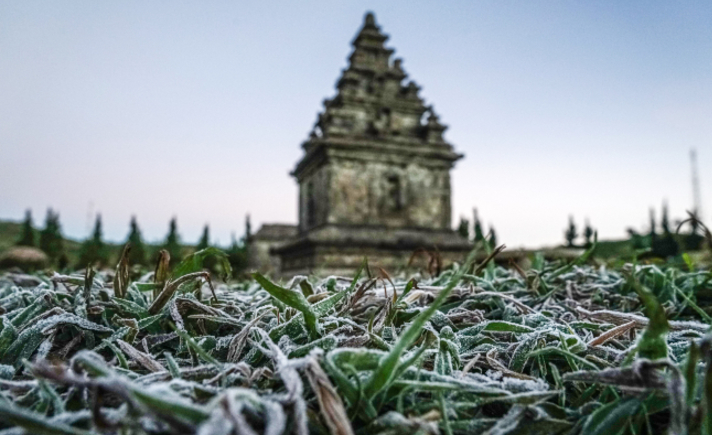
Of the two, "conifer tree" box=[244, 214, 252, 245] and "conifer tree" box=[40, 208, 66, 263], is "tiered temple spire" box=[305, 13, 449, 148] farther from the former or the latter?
"conifer tree" box=[40, 208, 66, 263]

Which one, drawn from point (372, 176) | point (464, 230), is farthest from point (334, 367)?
point (464, 230)

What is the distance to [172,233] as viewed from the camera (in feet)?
76.9

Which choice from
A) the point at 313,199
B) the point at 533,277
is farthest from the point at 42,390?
the point at 313,199

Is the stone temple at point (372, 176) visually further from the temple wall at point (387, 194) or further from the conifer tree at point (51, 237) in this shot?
the conifer tree at point (51, 237)

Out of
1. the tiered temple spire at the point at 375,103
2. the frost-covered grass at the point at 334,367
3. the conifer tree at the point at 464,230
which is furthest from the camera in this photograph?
the conifer tree at the point at 464,230

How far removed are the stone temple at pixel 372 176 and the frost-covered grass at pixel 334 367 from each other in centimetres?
931

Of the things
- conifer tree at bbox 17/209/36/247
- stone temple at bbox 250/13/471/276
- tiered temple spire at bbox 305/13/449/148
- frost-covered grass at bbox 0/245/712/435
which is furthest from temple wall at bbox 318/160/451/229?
conifer tree at bbox 17/209/36/247

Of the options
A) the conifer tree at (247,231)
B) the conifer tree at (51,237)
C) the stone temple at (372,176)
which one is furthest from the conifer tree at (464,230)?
the conifer tree at (51,237)

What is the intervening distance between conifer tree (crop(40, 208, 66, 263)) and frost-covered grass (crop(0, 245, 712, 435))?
21.2 m

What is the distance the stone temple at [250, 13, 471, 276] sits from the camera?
10.9 meters

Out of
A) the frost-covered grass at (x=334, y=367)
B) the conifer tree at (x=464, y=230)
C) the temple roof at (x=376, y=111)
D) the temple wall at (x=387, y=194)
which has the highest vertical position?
the temple roof at (x=376, y=111)

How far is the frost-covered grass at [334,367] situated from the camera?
0.51m

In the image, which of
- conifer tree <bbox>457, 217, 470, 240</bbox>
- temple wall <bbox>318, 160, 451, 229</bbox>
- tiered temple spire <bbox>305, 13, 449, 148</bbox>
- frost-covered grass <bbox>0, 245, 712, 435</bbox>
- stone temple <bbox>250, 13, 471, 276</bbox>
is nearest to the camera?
frost-covered grass <bbox>0, 245, 712, 435</bbox>

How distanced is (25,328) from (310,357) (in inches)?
21.6
